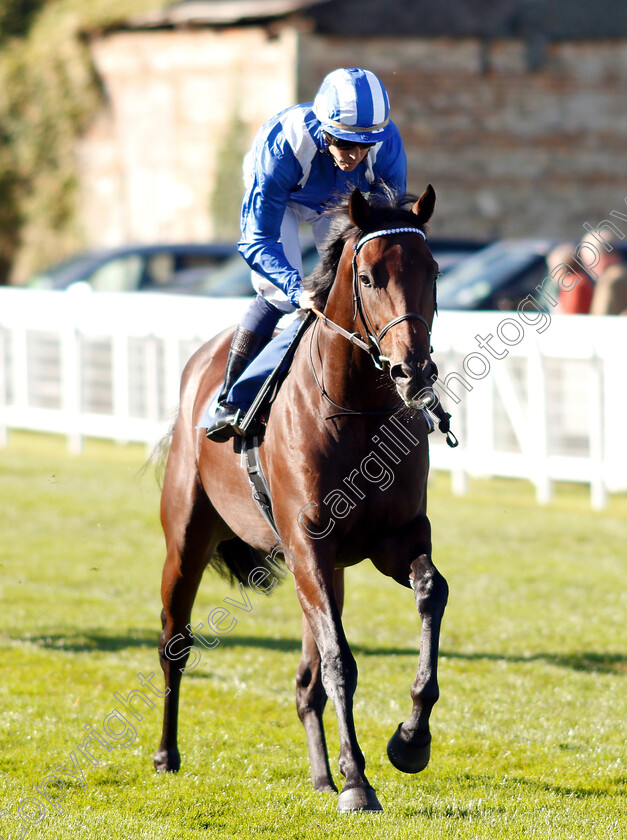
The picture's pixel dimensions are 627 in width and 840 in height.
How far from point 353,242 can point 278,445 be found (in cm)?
80

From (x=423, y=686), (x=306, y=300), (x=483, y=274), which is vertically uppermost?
(x=306, y=300)

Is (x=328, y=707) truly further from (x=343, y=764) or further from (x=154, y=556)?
(x=154, y=556)

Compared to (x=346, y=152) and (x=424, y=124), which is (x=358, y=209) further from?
(x=424, y=124)

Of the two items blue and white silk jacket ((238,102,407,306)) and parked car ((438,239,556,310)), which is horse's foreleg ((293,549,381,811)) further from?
parked car ((438,239,556,310))

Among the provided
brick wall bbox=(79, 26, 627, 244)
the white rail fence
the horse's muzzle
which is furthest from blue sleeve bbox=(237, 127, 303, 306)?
brick wall bbox=(79, 26, 627, 244)

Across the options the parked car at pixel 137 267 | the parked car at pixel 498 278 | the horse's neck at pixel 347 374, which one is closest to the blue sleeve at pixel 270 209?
the horse's neck at pixel 347 374

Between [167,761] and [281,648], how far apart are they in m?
2.09

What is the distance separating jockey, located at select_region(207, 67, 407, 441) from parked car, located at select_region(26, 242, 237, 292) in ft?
41.1

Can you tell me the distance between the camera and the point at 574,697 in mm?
5941

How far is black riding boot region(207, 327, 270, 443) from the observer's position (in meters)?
4.77

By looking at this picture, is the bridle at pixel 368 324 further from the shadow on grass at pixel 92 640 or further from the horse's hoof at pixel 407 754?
the shadow on grass at pixel 92 640

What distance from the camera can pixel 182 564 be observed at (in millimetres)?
5121

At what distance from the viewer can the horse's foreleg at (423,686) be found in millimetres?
3963

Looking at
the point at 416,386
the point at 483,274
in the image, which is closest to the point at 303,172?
the point at 416,386
